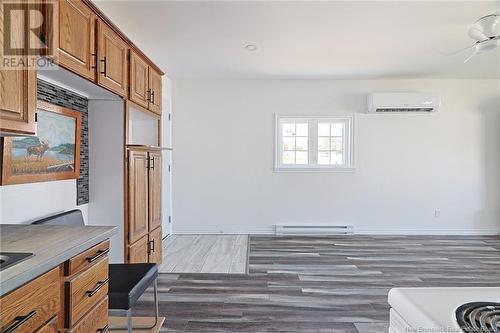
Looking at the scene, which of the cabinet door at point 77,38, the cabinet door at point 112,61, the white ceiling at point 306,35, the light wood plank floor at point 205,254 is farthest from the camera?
the light wood plank floor at point 205,254

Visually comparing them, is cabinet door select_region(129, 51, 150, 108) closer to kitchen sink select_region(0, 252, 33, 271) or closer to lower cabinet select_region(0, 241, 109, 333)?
lower cabinet select_region(0, 241, 109, 333)

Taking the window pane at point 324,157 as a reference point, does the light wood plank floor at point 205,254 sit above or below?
below

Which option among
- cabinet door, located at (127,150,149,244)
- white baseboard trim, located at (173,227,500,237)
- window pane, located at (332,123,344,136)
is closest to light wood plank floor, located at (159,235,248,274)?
white baseboard trim, located at (173,227,500,237)

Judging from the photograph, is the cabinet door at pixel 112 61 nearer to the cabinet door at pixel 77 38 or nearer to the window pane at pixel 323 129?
the cabinet door at pixel 77 38

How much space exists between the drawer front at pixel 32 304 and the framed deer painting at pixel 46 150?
916mm

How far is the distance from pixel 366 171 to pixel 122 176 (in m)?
3.86

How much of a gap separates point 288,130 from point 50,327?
443cm

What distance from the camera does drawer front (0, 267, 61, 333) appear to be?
990mm

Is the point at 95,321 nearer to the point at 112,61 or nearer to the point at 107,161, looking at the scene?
the point at 107,161

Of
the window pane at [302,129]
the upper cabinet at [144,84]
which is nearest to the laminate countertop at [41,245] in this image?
the upper cabinet at [144,84]

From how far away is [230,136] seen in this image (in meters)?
5.19

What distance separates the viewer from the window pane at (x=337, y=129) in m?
5.25

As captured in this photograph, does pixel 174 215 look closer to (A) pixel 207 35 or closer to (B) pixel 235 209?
(B) pixel 235 209

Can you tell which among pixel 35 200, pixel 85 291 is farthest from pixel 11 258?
pixel 35 200
